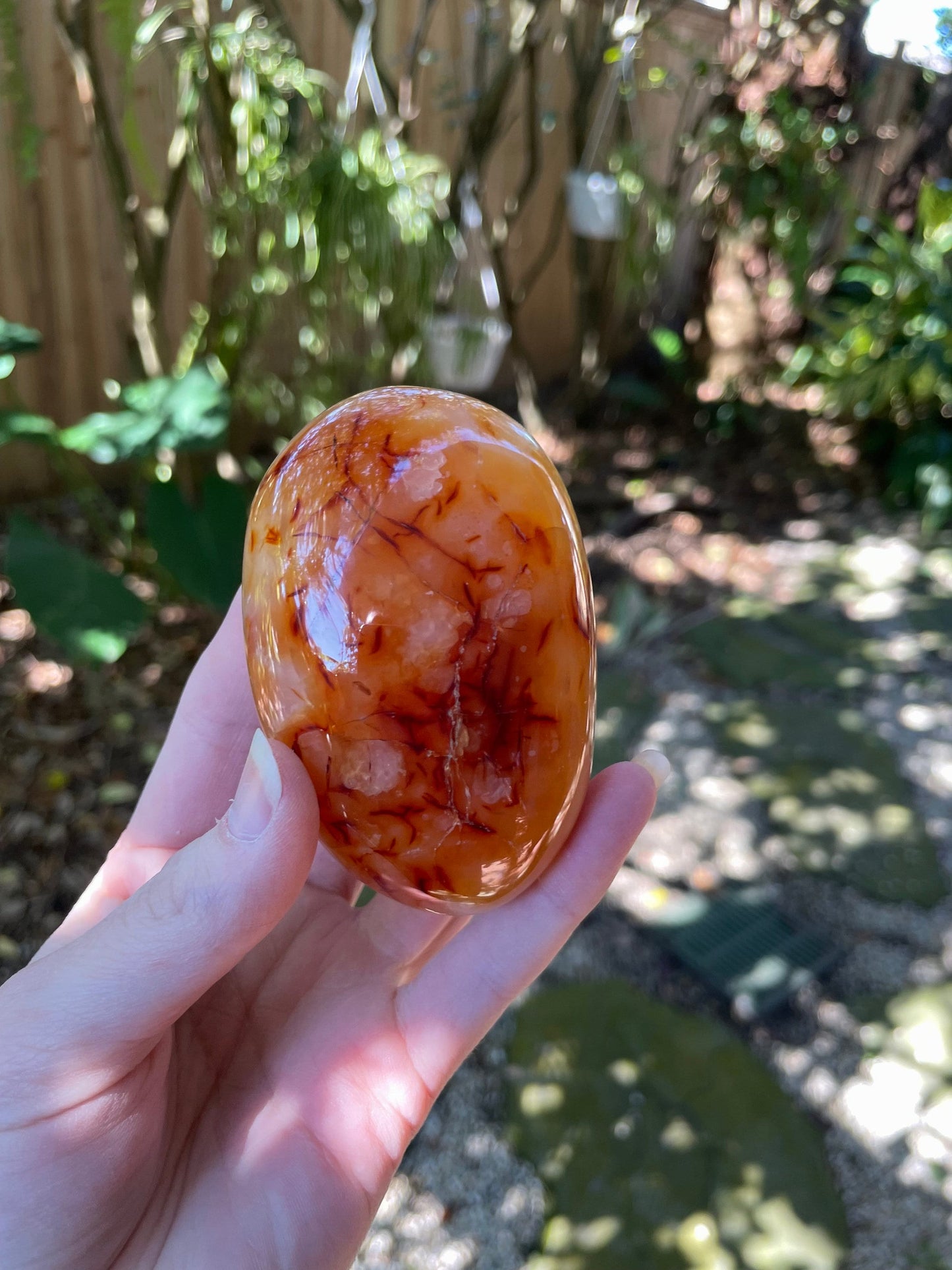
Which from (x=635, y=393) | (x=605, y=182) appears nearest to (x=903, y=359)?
(x=635, y=393)

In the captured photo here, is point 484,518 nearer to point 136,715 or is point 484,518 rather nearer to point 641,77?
point 136,715

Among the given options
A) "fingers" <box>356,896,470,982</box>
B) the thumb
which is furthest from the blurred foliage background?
the thumb

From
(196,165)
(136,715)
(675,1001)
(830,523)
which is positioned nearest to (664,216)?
(830,523)

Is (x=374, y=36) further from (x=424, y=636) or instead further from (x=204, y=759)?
(x=424, y=636)

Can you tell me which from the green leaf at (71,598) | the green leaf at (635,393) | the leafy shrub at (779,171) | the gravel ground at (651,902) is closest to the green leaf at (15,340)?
the green leaf at (71,598)

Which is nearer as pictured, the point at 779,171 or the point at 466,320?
the point at 466,320

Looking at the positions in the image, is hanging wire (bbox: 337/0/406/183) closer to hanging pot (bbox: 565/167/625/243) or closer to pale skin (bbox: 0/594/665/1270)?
hanging pot (bbox: 565/167/625/243)
